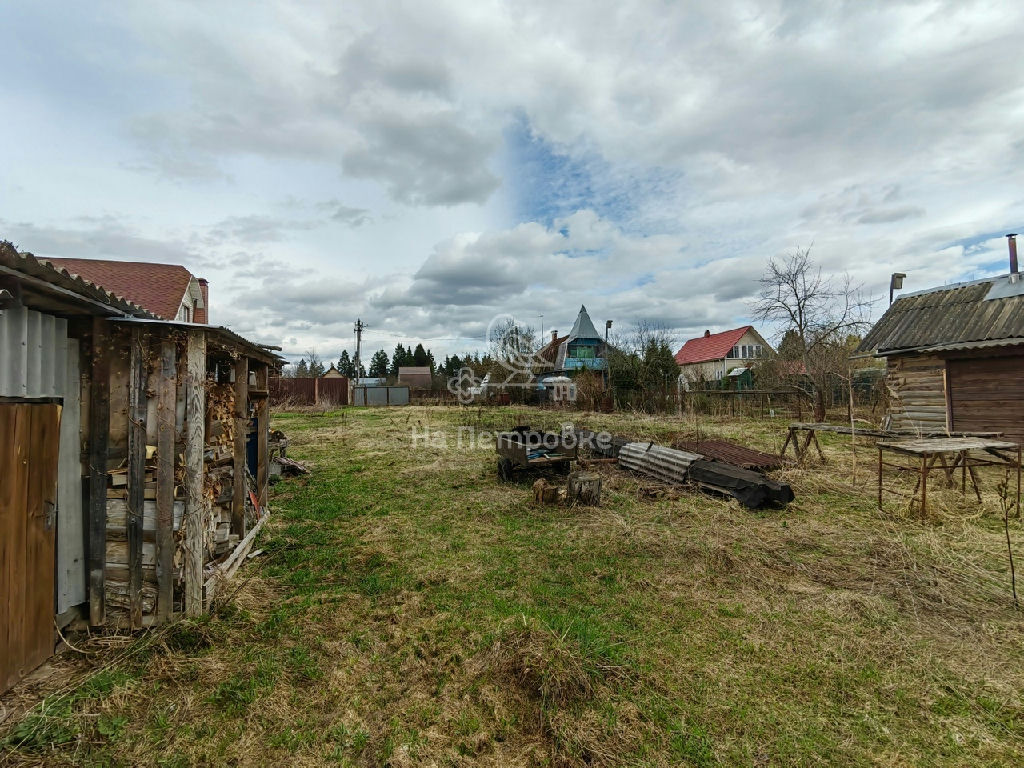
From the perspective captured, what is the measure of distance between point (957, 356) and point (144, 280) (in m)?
25.3

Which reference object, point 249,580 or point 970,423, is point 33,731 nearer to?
point 249,580

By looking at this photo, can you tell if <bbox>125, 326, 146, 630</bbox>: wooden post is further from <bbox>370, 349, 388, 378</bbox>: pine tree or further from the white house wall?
<bbox>370, 349, 388, 378</bbox>: pine tree

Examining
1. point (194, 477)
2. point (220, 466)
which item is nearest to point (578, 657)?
point (194, 477)

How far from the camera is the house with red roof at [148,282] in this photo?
15.4m

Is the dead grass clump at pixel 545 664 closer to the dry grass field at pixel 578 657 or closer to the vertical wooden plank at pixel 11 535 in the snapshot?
the dry grass field at pixel 578 657

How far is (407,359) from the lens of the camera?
237 feet

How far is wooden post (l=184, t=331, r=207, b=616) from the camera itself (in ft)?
12.4

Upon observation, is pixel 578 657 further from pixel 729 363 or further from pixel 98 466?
pixel 729 363

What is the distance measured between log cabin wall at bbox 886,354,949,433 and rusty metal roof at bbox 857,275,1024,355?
502 mm

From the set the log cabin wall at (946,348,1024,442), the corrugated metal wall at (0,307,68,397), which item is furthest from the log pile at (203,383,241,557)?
the log cabin wall at (946,348,1024,442)

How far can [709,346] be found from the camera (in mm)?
42531

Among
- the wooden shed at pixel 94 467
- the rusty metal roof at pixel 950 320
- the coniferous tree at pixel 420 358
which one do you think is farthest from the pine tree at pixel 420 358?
the wooden shed at pixel 94 467

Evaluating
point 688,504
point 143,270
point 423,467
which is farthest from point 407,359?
point 688,504

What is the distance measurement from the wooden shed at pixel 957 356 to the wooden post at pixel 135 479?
12810mm
